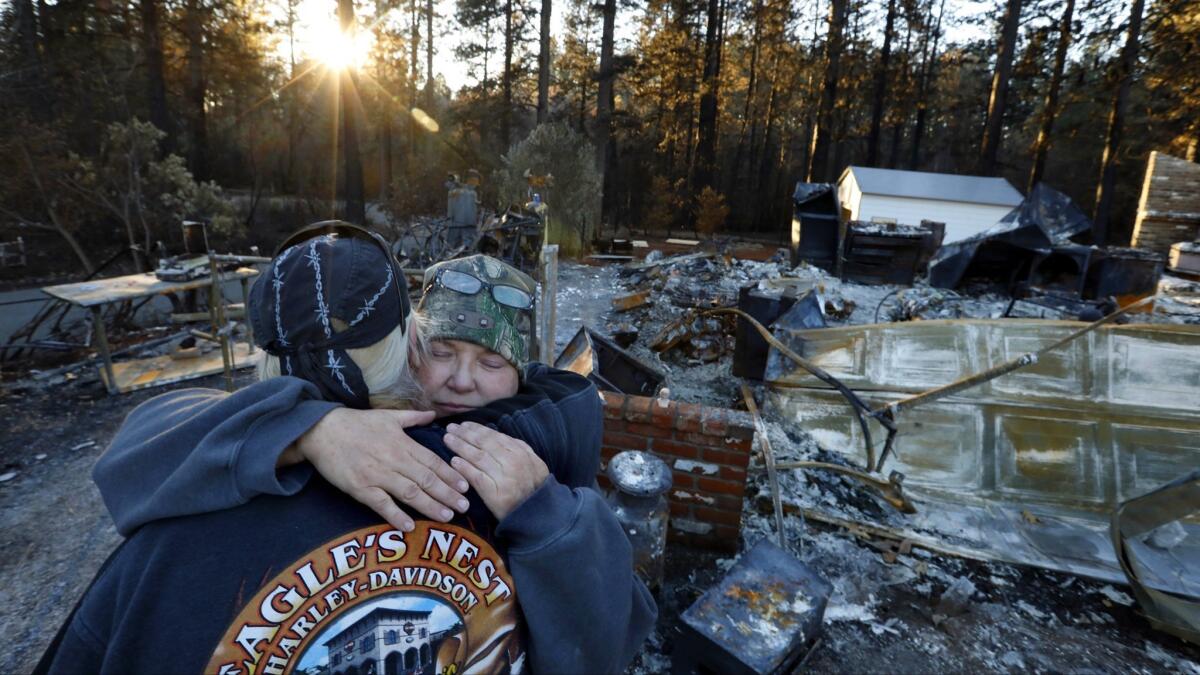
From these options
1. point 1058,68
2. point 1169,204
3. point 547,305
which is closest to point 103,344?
point 547,305

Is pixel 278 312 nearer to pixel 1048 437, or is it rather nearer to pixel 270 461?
pixel 270 461

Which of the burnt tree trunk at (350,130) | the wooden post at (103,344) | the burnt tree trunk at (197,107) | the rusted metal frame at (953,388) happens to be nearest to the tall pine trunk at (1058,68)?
the rusted metal frame at (953,388)

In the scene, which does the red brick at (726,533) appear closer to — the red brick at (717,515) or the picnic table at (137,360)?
the red brick at (717,515)

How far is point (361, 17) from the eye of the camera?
1948 centimetres

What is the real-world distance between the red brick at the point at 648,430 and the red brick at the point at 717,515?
0.52 meters

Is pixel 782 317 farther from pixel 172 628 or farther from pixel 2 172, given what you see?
pixel 2 172

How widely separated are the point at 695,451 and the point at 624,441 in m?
0.44

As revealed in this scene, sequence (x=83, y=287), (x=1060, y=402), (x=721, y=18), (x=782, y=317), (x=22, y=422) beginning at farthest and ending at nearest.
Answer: (x=721, y=18)
(x=782, y=317)
(x=83, y=287)
(x=22, y=422)
(x=1060, y=402)

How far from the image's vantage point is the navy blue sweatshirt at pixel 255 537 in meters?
0.75

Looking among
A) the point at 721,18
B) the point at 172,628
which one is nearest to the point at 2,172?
the point at 172,628

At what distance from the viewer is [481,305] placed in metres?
1.59

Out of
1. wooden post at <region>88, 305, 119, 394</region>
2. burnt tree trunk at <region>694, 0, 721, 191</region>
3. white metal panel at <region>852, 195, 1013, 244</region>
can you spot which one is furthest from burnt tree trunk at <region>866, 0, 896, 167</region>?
wooden post at <region>88, 305, 119, 394</region>

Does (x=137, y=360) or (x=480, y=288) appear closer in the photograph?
(x=480, y=288)

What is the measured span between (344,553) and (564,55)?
3323cm
